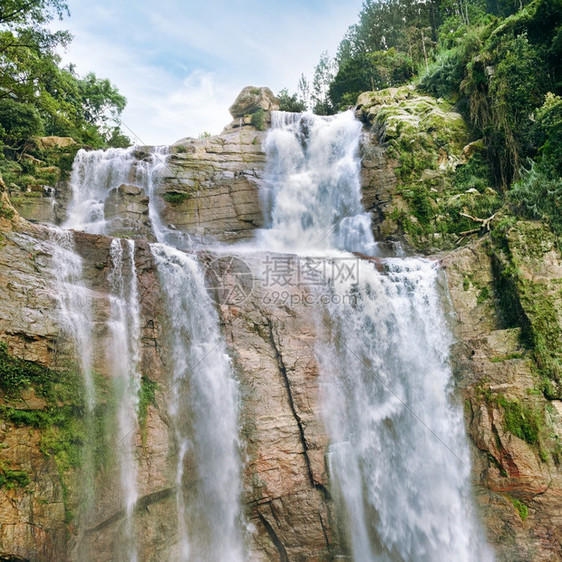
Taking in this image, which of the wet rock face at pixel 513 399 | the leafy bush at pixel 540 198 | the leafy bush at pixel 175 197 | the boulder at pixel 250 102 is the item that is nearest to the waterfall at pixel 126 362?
the leafy bush at pixel 175 197

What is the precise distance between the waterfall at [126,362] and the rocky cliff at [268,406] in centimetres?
19

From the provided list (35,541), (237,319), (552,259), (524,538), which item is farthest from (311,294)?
(35,541)

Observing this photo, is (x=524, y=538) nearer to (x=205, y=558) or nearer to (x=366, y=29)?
(x=205, y=558)

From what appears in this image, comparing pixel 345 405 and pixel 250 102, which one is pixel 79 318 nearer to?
pixel 345 405

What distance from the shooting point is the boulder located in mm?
24531

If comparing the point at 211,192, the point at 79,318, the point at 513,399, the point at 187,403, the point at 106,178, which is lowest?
the point at 513,399

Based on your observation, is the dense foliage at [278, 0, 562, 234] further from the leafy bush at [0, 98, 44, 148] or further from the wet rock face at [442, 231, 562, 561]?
the leafy bush at [0, 98, 44, 148]

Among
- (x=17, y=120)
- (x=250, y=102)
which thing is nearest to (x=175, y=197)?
(x=17, y=120)

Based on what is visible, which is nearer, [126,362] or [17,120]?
[126,362]

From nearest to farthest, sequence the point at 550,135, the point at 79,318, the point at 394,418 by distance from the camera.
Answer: the point at 79,318 < the point at 394,418 < the point at 550,135

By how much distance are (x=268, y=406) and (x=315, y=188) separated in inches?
456

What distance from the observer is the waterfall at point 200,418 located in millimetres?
9594

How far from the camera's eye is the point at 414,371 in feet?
37.0

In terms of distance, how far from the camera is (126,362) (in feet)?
32.9
